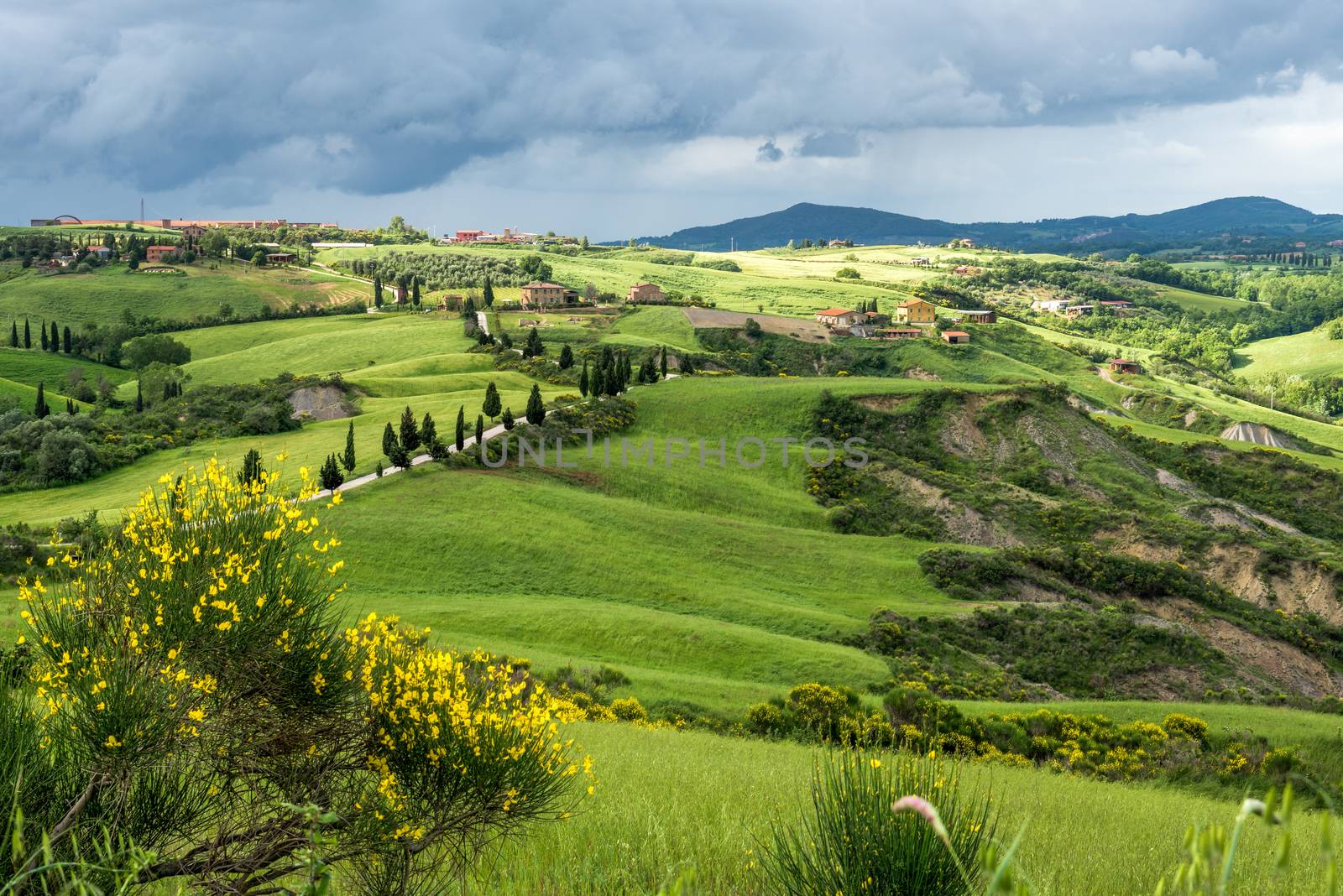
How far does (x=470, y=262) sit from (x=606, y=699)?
158 metres

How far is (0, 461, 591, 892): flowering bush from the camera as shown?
6.78 metres

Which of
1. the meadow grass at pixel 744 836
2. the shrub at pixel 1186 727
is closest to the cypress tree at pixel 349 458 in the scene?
the meadow grass at pixel 744 836

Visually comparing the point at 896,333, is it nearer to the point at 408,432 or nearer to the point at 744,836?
the point at 408,432

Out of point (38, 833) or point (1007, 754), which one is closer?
point (38, 833)

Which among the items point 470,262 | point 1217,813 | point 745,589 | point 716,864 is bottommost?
point 745,589

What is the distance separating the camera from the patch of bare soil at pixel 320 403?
270 ft

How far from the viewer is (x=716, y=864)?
8453 millimetres

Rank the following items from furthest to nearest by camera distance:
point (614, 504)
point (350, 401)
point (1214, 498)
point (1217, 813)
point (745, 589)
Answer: point (350, 401), point (1214, 498), point (614, 504), point (745, 589), point (1217, 813)

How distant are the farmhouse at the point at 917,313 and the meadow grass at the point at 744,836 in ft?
442

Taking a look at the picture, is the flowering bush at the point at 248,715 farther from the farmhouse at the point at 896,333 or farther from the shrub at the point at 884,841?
the farmhouse at the point at 896,333

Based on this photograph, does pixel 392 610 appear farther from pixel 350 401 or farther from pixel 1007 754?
pixel 350 401

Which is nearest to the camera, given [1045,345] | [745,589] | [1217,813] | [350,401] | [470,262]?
[1217,813]

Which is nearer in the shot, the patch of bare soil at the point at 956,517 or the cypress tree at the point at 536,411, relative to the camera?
the patch of bare soil at the point at 956,517

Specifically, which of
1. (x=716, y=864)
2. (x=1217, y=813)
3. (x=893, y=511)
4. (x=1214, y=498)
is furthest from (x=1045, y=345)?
(x=716, y=864)
